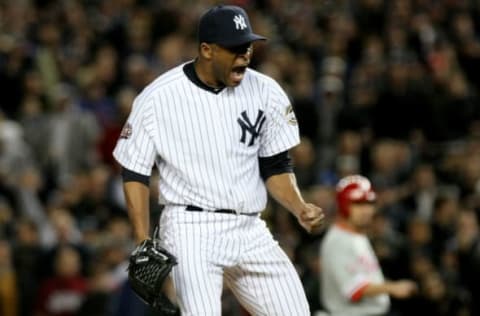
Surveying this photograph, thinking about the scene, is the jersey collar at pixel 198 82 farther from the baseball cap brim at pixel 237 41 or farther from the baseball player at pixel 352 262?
the baseball player at pixel 352 262

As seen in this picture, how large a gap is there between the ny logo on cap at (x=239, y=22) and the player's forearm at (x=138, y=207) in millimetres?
923

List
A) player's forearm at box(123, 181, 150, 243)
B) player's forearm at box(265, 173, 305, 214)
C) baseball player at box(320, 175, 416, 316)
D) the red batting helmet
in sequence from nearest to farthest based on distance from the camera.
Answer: player's forearm at box(123, 181, 150, 243), player's forearm at box(265, 173, 305, 214), baseball player at box(320, 175, 416, 316), the red batting helmet

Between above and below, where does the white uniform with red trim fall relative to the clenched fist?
below

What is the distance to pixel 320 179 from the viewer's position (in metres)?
13.7

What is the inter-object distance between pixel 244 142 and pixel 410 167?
7966 mm

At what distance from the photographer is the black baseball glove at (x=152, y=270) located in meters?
6.18

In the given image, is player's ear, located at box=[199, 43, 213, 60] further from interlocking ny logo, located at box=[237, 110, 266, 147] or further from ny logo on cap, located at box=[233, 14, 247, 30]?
interlocking ny logo, located at box=[237, 110, 266, 147]

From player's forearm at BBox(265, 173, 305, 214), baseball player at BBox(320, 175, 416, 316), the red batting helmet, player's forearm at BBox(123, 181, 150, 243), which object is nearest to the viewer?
player's forearm at BBox(123, 181, 150, 243)

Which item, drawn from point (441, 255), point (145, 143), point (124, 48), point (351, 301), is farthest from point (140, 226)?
point (124, 48)

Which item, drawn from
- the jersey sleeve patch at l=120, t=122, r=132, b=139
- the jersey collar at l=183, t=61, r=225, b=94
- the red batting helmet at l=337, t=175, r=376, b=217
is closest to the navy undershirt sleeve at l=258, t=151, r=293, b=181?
the jersey collar at l=183, t=61, r=225, b=94

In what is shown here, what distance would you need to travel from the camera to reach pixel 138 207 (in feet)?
20.7

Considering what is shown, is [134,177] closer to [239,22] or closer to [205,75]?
[205,75]

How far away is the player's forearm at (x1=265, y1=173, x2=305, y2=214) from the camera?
6609mm

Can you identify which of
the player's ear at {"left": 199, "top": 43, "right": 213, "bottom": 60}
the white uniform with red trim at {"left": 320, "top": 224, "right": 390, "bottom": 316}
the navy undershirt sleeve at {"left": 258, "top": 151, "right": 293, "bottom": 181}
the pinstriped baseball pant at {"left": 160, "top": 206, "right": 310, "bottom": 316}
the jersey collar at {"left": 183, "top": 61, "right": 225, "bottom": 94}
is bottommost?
the white uniform with red trim at {"left": 320, "top": 224, "right": 390, "bottom": 316}
